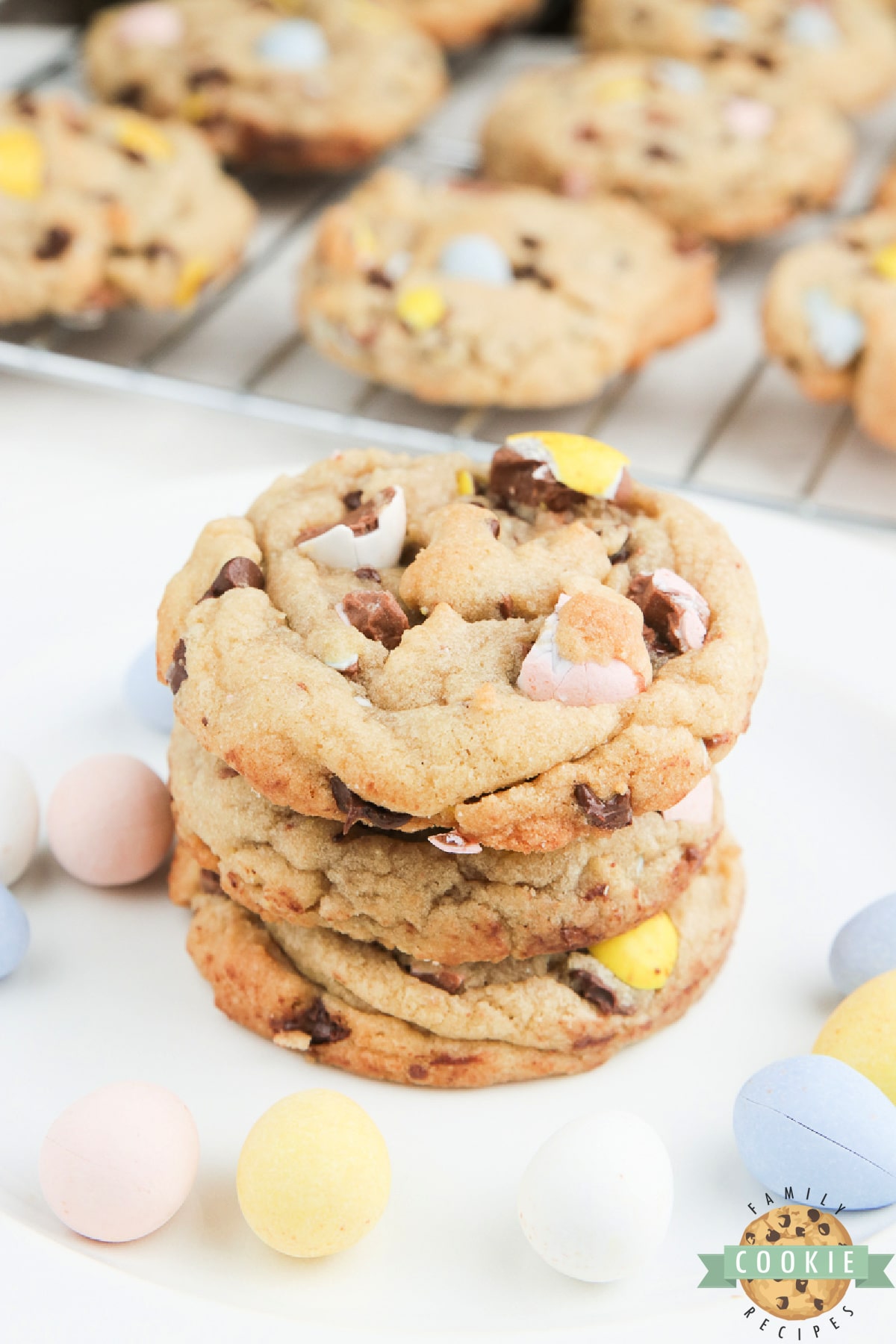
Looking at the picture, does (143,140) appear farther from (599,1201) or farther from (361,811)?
(599,1201)

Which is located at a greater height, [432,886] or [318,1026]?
[432,886]

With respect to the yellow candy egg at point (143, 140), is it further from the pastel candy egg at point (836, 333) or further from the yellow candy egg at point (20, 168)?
the pastel candy egg at point (836, 333)

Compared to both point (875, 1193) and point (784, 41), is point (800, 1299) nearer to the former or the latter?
point (875, 1193)

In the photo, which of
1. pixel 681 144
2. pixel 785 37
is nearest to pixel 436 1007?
pixel 681 144

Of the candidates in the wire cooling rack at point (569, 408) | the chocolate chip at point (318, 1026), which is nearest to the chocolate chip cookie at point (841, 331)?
the wire cooling rack at point (569, 408)

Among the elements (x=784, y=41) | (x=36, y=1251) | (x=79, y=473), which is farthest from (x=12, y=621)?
(x=784, y=41)

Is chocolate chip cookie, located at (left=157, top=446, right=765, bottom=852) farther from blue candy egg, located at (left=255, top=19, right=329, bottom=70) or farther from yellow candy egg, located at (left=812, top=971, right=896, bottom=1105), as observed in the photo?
blue candy egg, located at (left=255, top=19, right=329, bottom=70)
